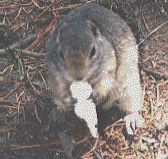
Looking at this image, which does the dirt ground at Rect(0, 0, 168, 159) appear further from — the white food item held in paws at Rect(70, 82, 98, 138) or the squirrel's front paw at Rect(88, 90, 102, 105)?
the squirrel's front paw at Rect(88, 90, 102, 105)

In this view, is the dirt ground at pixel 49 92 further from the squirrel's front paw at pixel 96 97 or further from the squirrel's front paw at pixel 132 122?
the squirrel's front paw at pixel 96 97

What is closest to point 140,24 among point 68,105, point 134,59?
point 134,59

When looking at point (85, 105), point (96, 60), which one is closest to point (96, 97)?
point (85, 105)

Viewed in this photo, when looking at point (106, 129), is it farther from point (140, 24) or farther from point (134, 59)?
point (140, 24)

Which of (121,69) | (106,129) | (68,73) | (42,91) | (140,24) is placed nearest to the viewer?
(68,73)

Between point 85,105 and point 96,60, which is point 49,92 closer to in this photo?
point 85,105

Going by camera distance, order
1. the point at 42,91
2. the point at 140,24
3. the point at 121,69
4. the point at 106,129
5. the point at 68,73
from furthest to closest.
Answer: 1. the point at 140,24
2. the point at 42,91
3. the point at 106,129
4. the point at 121,69
5. the point at 68,73

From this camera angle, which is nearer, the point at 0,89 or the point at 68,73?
the point at 68,73
